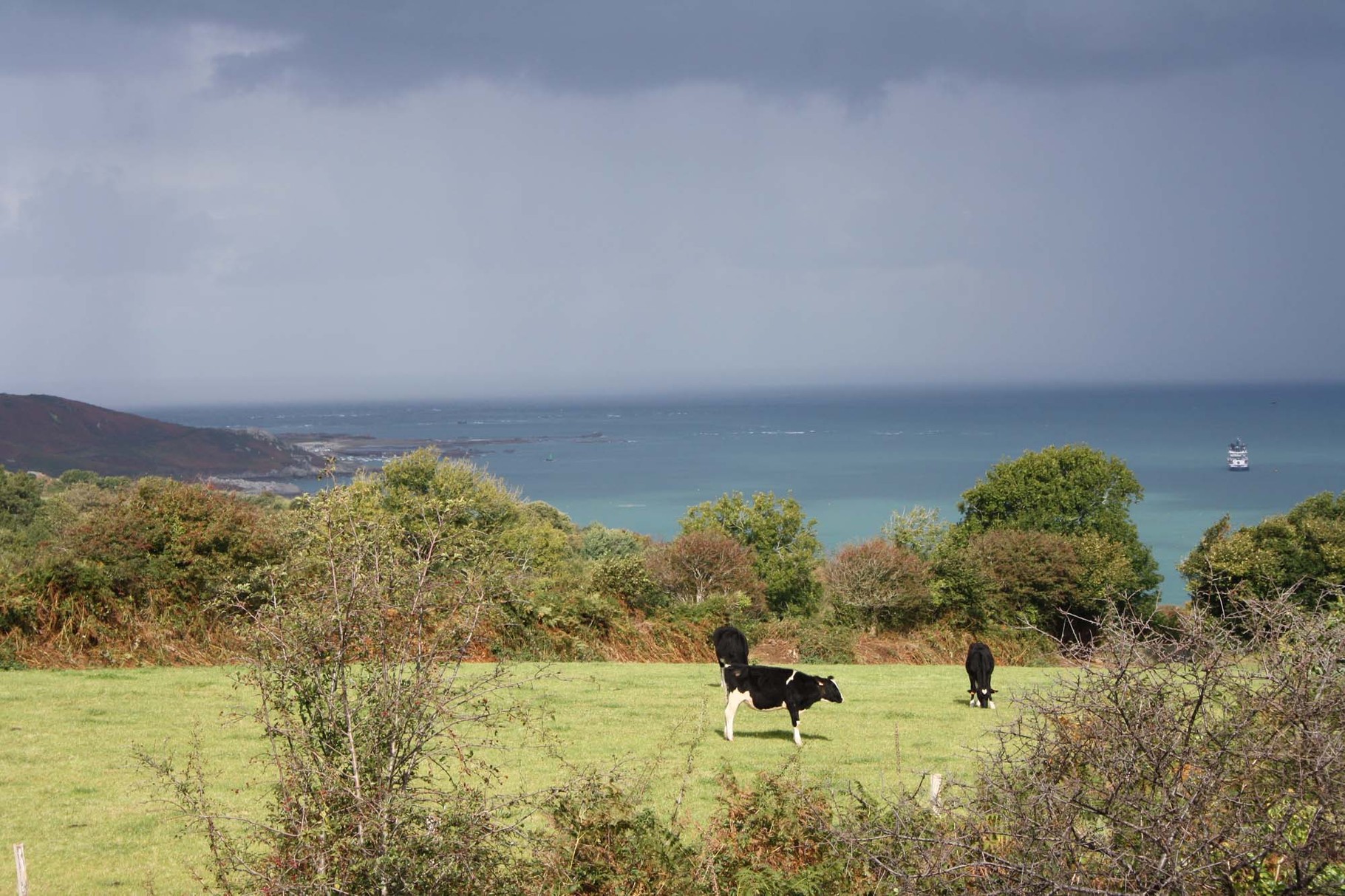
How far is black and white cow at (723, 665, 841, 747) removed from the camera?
41.4ft

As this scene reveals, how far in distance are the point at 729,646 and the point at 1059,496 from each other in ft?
120

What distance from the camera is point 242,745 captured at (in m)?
11.6

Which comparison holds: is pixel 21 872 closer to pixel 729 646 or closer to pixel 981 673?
pixel 729 646

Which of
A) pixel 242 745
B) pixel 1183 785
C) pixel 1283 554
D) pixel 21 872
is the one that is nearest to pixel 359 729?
pixel 21 872

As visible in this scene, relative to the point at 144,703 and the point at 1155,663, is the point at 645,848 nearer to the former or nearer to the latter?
the point at 1155,663

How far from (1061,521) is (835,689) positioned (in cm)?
3872

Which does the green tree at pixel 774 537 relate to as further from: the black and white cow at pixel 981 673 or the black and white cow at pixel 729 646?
the black and white cow at pixel 981 673

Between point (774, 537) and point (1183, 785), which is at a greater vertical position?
point (1183, 785)

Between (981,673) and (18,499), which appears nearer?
(981,673)

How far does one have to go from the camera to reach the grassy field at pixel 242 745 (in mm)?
8461

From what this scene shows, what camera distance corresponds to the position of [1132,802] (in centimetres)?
512

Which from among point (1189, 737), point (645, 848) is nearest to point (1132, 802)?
point (1189, 737)

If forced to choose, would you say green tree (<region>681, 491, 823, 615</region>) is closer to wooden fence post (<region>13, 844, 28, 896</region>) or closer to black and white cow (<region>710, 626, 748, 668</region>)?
black and white cow (<region>710, 626, 748, 668</region>)

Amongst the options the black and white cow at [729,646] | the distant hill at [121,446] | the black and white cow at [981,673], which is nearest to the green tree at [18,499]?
the black and white cow at [729,646]
